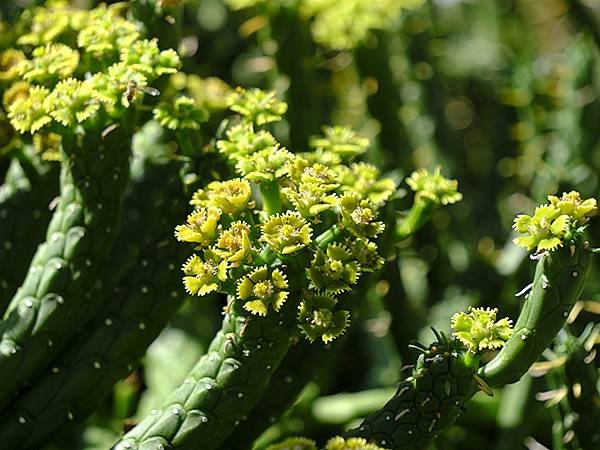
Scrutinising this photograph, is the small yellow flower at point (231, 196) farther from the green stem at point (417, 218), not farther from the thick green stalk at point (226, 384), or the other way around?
the green stem at point (417, 218)

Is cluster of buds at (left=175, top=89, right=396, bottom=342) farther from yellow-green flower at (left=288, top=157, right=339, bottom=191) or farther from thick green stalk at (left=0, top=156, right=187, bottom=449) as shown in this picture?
thick green stalk at (left=0, top=156, right=187, bottom=449)

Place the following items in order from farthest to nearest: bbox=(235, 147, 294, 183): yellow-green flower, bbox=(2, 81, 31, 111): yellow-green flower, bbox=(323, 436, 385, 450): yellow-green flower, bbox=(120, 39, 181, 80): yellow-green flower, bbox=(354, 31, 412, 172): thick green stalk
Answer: bbox=(354, 31, 412, 172): thick green stalk → bbox=(2, 81, 31, 111): yellow-green flower → bbox=(120, 39, 181, 80): yellow-green flower → bbox=(235, 147, 294, 183): yellow-green flower → bbox=(323, 436, 385, 450): yellow-green flower

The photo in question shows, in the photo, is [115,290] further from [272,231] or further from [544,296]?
[544,296]

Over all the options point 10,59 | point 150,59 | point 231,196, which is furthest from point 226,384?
point 10,59

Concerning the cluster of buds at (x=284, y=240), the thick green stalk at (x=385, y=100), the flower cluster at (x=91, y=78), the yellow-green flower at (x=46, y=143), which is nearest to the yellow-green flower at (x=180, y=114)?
the flower cluster at (x=91, y=78)

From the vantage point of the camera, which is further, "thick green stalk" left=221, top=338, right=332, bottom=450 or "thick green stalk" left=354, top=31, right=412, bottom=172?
"thick green stalk" left=354, top=31, right=412, bottom=172

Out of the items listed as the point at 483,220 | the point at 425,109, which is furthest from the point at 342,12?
the point at 483,220

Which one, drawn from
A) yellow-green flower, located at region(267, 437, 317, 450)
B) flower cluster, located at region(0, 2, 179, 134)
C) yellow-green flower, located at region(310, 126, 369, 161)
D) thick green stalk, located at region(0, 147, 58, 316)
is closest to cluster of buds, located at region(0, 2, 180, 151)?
flower cluster, located at region(0, 2, 179, 134)
